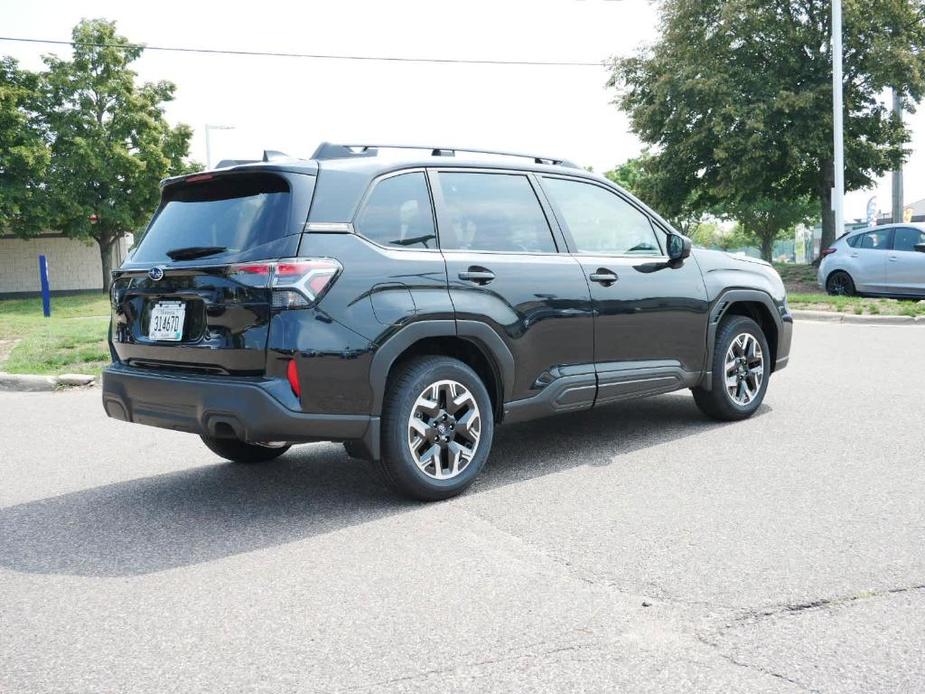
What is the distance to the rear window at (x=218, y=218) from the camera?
183 inches

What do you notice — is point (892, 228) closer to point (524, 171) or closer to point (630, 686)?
point (524, 171)

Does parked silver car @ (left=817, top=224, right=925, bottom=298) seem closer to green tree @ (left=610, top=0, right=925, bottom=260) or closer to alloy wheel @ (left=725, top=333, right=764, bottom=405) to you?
green tree @ (left=610, top=0, right=925, bottom=260)

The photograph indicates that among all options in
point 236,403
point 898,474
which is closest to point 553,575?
point 236,403

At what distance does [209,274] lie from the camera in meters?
4.63

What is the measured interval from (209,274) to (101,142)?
34.1 metres

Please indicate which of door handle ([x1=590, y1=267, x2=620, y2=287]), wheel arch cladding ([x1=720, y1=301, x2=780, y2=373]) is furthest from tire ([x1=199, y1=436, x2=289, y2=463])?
wheel arch cladding ([x1=720, y1=301, x2=780, y2=373])

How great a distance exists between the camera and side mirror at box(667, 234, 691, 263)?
20.8 feet

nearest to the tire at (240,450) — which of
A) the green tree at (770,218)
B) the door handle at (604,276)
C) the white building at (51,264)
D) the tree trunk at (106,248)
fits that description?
the door handle at (604,276)

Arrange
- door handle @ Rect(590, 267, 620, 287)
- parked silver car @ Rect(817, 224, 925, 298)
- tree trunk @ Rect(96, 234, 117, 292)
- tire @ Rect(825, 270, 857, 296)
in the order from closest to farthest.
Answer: door handle @ Rect(590, 267, 620, 287), parked silver car @ Rect(817, 224, 925, 298), tire @ Rect(825, 270, 857, 296), tree trunk @ Rect(96, 234, 117, 292)

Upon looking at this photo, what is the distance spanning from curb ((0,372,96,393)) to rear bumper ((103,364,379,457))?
601cm

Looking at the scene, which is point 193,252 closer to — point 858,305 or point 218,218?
point 218,218

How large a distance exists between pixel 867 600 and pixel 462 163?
124 inches

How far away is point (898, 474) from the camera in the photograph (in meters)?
5.24

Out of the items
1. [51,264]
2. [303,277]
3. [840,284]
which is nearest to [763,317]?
[303,277]
